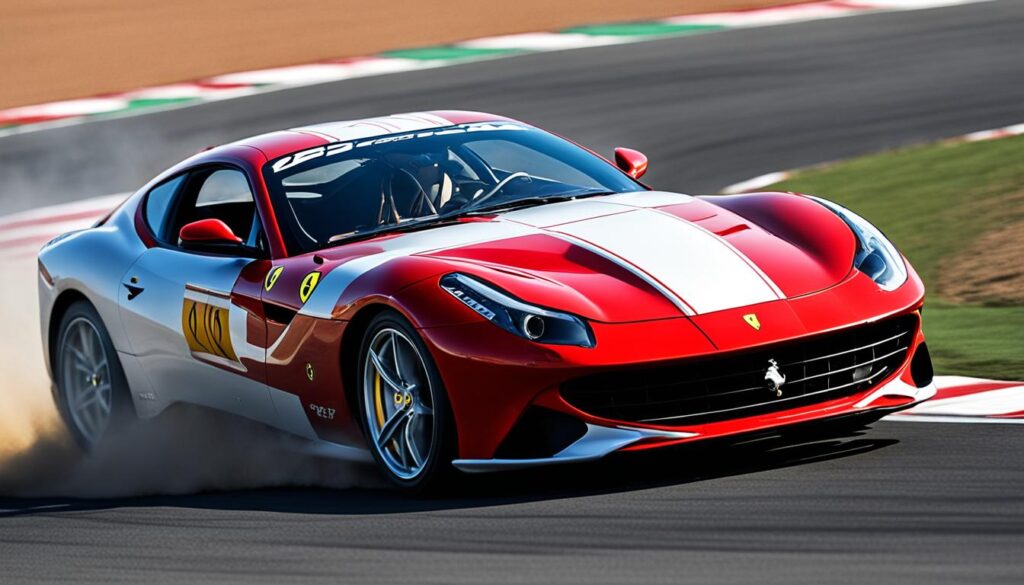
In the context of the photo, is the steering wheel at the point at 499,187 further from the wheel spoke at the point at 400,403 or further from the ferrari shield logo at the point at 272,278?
the wheel spoke at the point at 400,403

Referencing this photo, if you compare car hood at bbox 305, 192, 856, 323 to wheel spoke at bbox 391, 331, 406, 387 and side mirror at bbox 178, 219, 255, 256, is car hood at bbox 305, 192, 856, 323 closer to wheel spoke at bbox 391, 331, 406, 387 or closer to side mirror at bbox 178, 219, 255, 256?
wheel spoke at bbox 391, 331, 406, 387

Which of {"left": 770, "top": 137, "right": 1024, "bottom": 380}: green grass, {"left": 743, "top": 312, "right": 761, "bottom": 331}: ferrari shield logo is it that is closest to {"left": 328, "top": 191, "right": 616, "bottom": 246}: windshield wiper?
{"left": 743, "top": 312, "right": 761, "bottom": 331}: ferrari shield logo

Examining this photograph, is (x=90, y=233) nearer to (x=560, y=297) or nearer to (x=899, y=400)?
(x=560, y=297)

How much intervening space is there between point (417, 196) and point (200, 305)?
0.95 meters

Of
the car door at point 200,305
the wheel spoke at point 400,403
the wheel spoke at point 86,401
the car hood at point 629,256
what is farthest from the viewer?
the wheel spoke at point 86,401

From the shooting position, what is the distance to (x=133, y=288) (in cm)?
760

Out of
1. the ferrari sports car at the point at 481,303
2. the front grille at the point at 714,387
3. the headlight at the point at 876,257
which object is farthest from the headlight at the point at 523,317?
the headlight at the point at 876,257

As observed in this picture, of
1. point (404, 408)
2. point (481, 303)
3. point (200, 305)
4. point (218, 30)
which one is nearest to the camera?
point (481, 303)

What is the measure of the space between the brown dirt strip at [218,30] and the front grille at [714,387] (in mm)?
13517

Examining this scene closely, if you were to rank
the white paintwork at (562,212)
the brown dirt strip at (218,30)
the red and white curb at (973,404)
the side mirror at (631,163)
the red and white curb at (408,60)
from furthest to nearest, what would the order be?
the brown dirt strip at (218,30) < the red and white curb at (408,60) < the side mirror at (631,163) < the red and white curb at (973,404) < the white paintwork at (562,212)

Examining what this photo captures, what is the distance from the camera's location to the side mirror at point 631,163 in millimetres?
7711

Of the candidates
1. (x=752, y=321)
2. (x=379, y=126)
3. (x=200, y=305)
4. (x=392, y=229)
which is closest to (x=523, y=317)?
(x=752, y=321)

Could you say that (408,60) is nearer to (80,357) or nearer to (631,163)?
(80,357)

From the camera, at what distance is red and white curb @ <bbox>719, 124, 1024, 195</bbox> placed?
12508mm
